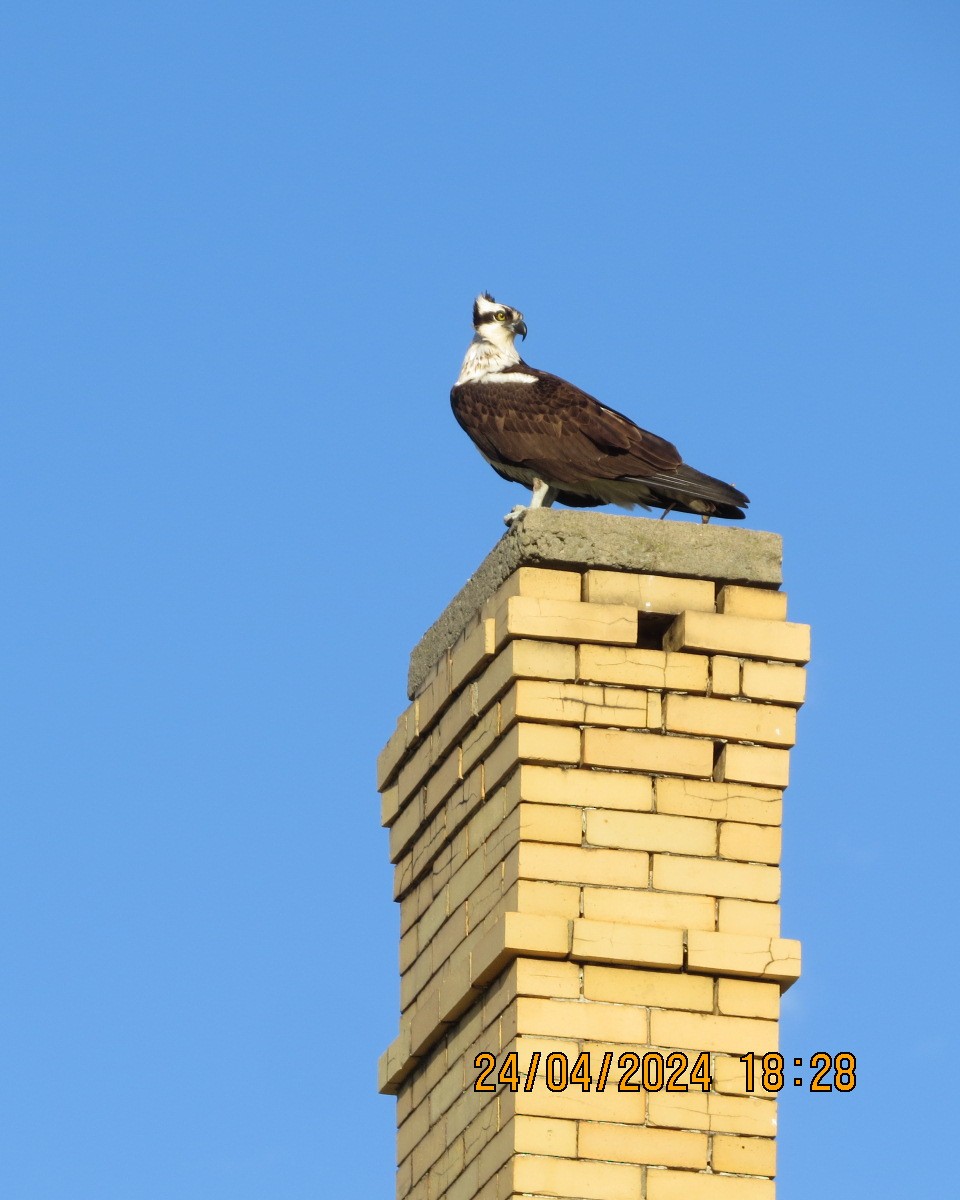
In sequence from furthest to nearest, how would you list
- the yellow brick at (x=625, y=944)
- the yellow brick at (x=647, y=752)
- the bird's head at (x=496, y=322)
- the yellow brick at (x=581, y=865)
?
the bird's head at (x=496, y=322)
the yellow brick at (x=647, y=752)
the yellow brick at (x=581, y=865)
the yellow brick at (x=625, y=944)

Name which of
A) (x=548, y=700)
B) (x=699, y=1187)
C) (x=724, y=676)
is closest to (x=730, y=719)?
(x=724, y=676)

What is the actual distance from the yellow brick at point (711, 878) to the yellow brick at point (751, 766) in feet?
1.16

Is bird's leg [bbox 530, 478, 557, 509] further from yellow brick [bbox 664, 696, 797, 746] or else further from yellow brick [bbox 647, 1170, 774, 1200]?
yellow brick [bbox 647, 1170, 774, 1200]

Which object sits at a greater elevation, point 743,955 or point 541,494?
point 541,494

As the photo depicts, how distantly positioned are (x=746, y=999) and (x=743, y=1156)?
60 cm

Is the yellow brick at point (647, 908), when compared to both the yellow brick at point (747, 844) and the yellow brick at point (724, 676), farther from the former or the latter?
the yellow brick at point (724, 676)

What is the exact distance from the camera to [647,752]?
33.3 feet

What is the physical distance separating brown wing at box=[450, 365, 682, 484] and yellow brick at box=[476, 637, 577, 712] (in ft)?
4.96

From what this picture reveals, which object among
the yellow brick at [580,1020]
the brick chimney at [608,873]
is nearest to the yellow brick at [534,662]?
the brick chimney at [608,873]

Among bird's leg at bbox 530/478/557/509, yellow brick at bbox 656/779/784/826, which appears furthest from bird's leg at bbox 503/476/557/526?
yellow brick at bbox 656/779/784/826

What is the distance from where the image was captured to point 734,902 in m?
10.0

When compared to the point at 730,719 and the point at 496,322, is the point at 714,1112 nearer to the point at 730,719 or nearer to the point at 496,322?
the point at 730,719

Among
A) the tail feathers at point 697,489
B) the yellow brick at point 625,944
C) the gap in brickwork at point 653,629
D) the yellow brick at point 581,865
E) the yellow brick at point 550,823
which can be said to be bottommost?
the yellow brick at point 625,944

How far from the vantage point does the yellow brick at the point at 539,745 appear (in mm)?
10039
